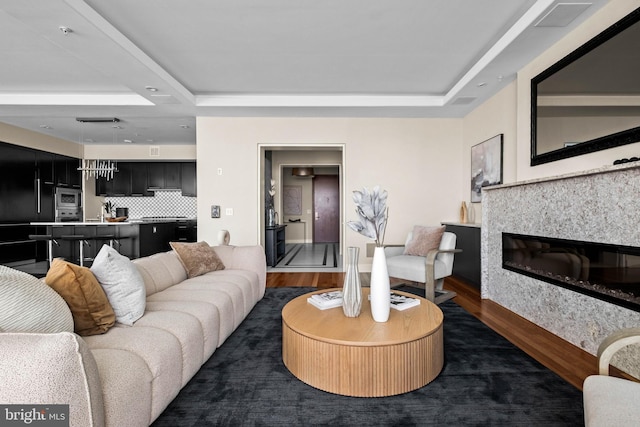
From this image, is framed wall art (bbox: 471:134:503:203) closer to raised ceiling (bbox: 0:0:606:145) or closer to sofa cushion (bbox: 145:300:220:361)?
raised ceiling (bbox: 0:0:606:145)

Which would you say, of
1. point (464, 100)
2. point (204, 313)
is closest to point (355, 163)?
point (464, 100)

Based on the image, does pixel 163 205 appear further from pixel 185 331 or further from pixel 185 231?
pixel 185 331

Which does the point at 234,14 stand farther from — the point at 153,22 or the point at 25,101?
the point at 25,101

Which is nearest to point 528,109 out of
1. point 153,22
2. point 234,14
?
point 234,14

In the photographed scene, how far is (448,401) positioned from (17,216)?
813cm

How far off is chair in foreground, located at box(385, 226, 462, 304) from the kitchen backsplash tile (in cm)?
621

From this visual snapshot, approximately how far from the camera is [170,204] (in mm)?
8523

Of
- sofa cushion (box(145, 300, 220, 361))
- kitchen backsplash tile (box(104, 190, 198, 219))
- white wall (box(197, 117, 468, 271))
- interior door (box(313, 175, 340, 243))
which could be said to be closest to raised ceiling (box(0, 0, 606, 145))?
white wall (box(197, 117, 468, 271))

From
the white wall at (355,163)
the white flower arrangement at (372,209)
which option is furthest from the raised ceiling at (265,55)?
the white flower arrangement at (372,209)

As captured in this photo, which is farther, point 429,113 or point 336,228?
point 336,228

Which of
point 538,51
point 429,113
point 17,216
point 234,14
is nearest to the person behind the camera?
point 234,14

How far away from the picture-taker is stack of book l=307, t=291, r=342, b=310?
231 centimetres

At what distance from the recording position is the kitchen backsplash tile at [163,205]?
851 cm

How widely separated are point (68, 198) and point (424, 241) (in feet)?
26.0
